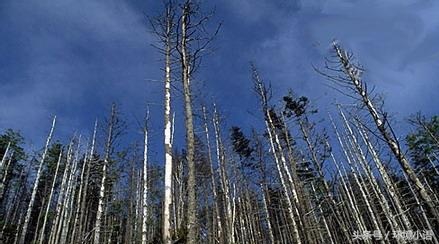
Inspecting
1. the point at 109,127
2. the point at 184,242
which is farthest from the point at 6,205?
the point at 184,242

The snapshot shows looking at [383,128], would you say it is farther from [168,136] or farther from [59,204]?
[59,204]

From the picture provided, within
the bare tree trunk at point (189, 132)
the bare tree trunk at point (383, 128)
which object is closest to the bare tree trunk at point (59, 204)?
the bare tree trunk at point (189, 132)

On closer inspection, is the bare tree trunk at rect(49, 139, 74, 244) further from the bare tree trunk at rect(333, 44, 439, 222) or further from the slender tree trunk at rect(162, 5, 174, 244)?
the bare tree trunk at rect(333, 44, 439, 222)

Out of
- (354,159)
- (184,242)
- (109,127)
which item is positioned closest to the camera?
(184,242)

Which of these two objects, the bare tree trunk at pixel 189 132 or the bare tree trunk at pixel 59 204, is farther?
the bare tree trunk at pixel 59 204

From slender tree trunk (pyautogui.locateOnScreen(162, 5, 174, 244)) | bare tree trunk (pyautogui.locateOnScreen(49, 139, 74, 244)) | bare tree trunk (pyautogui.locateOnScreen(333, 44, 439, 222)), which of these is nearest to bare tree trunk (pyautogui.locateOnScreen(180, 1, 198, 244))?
slender tree trunk (pyautogui.locateOnScreen(162, 5, 174, 244))

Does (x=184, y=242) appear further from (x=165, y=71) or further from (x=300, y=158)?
(x=300, y=158)

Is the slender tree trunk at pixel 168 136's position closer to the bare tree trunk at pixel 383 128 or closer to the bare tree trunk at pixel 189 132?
the bare tree trunk at pixel 189 132

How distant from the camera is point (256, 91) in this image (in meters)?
13.3

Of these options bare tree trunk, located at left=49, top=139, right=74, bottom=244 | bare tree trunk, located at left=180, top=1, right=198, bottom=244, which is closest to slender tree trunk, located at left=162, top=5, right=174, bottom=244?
bare tree trunk, located at left=180, top=1, right=198, bottom=244

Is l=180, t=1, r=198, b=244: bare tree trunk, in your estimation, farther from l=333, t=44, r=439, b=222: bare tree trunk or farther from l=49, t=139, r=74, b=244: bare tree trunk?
l=49, t=139, r=74, b=244: bare tree trunk

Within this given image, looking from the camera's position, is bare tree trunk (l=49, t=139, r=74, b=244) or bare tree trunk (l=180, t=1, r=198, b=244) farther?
bare tree trunk (l=49, t=139, r=74, b=244)

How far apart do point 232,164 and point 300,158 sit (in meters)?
4.67

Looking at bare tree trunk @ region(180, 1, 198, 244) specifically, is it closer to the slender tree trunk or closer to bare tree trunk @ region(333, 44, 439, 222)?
the slender tree trunk
